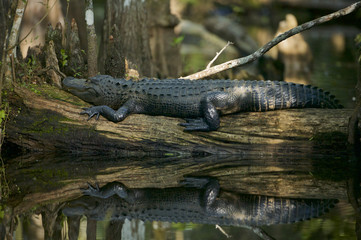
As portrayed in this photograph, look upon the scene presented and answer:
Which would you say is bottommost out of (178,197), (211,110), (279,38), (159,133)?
(178,197)

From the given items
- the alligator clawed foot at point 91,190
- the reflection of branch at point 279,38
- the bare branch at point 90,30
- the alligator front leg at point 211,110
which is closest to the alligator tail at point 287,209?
the alligator clawed foot at point 91,190

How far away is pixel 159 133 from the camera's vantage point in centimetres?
703

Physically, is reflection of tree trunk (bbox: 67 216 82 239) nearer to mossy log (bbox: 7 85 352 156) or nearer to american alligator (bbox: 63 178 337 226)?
american alligator (bbox: 63 178 337 226)

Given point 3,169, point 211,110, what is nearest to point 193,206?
point 211,110

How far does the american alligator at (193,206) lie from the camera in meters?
4.64

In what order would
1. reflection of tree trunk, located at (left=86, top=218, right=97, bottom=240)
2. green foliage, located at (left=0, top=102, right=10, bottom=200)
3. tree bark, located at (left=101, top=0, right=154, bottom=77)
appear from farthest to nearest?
tree bark, located at (left=101, top=0, right=154, bottom=77) < green foliage, located at (left=0, top=102, right=10, bottom=200) < reflection of tree trunk, located at (left=86, top=218, right=97, bottom=240)

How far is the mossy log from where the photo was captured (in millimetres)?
6914

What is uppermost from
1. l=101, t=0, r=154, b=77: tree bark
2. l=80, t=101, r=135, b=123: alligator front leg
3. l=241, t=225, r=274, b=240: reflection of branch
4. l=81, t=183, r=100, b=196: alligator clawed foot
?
l=101, t=0, r=154, b=77: tree bark

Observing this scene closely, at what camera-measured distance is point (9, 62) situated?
7.25 metres

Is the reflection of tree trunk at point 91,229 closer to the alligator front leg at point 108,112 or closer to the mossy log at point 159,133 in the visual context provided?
the mossy log at point 159,133

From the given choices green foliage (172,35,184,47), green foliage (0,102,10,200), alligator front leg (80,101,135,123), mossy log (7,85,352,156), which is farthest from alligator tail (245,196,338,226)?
green foliage (172,35,184,47)

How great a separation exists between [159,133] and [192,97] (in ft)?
2.39

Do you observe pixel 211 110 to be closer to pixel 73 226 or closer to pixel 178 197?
pixel 178 197

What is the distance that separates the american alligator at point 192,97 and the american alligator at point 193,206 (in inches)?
73.9
